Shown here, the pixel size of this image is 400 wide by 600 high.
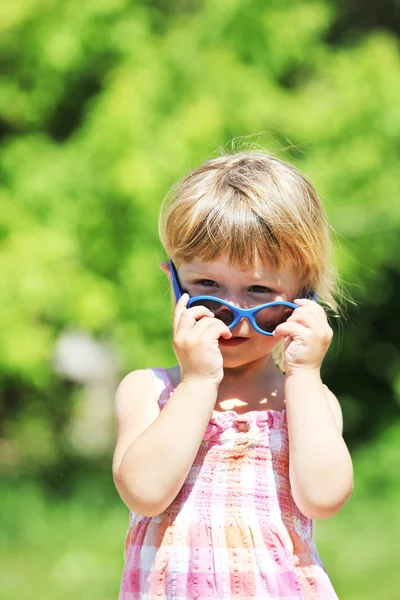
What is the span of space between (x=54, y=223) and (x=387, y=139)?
2581mm

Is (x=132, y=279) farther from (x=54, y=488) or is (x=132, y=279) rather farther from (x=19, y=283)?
(x=54, y=488)

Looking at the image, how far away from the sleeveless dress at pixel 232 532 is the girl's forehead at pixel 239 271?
0.33m

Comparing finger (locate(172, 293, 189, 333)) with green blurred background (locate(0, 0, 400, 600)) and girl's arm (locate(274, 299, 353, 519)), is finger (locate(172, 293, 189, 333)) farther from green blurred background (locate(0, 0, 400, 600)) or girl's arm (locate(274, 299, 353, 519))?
green blurred background (locate(0, 0, 400, 600))

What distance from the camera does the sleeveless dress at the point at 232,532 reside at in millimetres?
2010

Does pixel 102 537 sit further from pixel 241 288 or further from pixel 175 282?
pixel 241 288

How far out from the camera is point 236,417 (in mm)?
2162

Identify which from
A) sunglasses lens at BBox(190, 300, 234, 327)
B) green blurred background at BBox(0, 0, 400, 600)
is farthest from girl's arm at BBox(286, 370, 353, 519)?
green blurred background at BBox(0, 0, 400, 600)

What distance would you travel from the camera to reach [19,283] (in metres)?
6.02

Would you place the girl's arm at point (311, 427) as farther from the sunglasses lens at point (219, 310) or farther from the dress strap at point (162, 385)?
the dress strap at point (162, 385)

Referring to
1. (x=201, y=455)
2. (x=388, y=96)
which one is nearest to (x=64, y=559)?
(x=201, y=455)

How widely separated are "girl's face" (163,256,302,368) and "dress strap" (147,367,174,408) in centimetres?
17

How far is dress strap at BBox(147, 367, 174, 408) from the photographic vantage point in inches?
87.6

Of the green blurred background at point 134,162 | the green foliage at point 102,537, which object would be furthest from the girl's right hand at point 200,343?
the green blurred background at point 134,162

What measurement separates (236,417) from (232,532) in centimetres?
28
